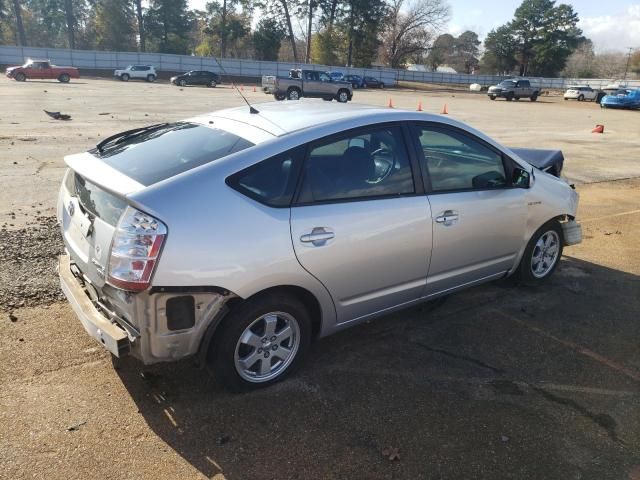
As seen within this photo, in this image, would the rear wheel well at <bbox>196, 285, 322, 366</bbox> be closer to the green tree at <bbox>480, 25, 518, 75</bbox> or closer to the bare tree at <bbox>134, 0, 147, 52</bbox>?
the bare tree at <bbox>134, 0, 147, 52</bbox>

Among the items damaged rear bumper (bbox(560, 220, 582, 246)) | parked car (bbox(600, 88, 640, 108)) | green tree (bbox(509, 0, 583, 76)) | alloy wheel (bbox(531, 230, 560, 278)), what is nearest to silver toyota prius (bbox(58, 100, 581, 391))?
alloy wheel (bbox(531, 230, 560, 278))

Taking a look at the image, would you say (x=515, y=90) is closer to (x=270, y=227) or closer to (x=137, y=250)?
(x=270, y=227)

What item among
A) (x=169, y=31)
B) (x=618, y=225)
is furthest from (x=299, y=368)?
(x=169, y=31)

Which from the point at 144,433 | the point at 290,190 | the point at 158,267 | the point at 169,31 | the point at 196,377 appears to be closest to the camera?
the point at 158,267

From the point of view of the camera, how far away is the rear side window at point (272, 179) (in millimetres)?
3025

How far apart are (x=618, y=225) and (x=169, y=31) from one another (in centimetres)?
7345

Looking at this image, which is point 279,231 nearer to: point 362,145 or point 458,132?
point 362,145

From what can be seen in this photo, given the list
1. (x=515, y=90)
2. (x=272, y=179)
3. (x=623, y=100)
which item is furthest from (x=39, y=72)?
(x=272, y=179)

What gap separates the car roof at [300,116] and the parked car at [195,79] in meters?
45.7

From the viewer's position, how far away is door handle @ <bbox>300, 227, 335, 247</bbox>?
10.3ft

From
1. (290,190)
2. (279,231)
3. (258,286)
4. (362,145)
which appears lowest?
(258,286)

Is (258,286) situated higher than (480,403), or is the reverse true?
(258,286)

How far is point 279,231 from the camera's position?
302cm

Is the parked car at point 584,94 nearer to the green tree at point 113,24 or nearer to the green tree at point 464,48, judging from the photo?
the green tree at point 113,24
